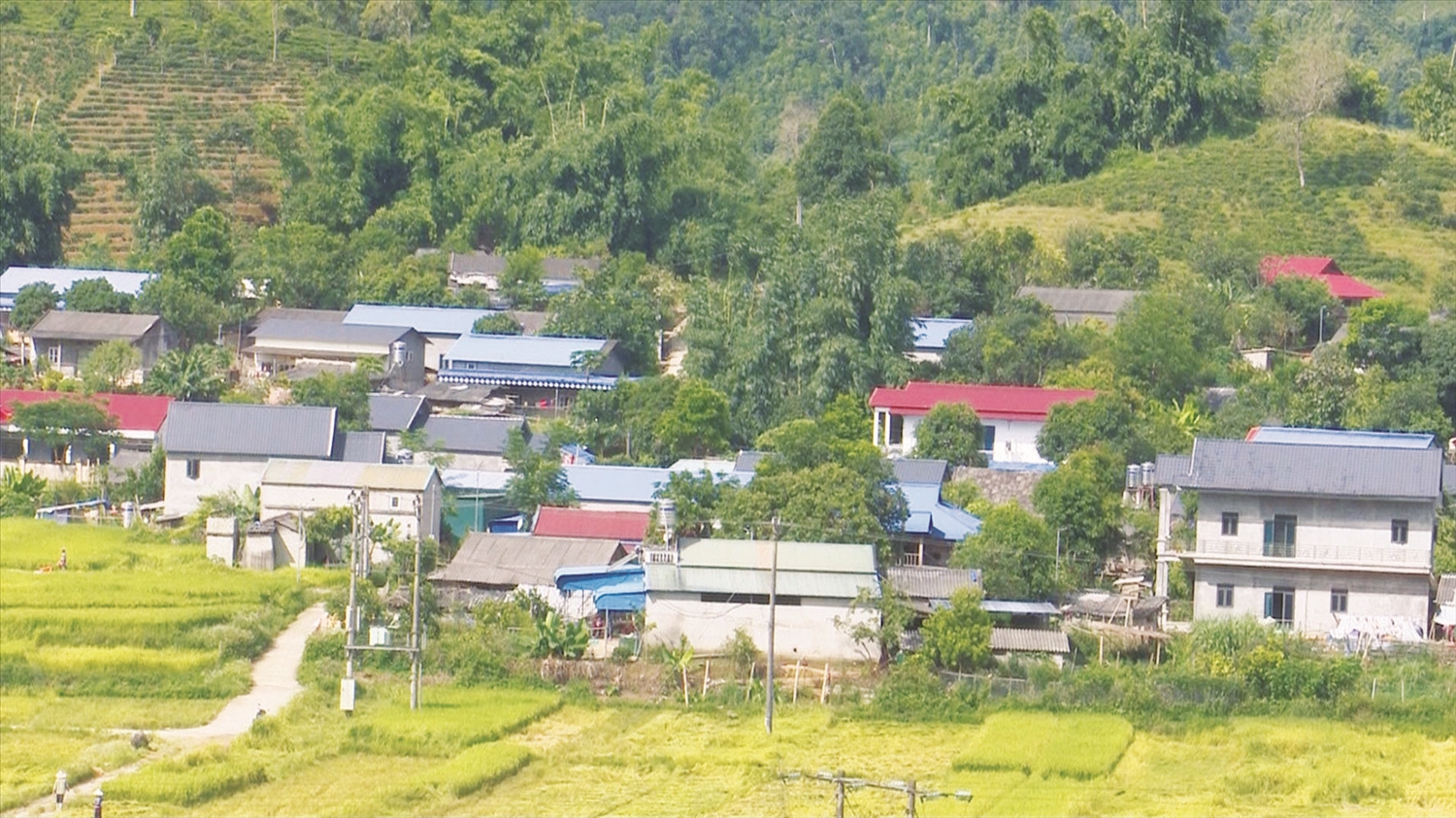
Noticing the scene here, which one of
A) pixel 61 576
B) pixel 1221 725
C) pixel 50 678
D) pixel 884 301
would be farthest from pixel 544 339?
pixel 1221 725

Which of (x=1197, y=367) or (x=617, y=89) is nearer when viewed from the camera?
(x=1197, y=367)

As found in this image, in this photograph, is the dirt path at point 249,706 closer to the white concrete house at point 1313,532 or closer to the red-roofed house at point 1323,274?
the white concrete house at point 1313,532

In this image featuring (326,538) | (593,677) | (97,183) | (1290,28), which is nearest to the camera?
(593,677)

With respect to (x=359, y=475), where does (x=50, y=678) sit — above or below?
below

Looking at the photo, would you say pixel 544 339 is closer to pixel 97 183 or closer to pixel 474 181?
pixel 474 181

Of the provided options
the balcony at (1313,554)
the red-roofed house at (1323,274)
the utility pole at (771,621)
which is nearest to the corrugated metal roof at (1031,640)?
the balcony at (1313,554)

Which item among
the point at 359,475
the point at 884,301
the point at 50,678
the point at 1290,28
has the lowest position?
the point at 50,678
